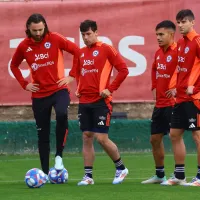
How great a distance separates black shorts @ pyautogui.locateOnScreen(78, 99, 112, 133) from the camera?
39.6ft

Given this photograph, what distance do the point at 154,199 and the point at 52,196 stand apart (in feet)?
3.80

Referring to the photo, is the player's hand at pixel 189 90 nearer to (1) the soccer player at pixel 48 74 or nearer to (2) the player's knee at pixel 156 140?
(2) the player's knee at pixel 156 140

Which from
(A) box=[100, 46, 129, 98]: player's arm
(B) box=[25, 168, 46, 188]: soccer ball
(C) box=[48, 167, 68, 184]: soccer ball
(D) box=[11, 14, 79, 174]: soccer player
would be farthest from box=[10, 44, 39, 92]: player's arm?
(B) box=[25, 168, 46, 188]: soccer ball

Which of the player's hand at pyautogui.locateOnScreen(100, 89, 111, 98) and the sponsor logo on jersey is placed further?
the sponsor logo on jersey

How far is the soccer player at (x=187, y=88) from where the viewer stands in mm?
11375

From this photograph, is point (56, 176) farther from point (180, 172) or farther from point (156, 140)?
point (180, 172)

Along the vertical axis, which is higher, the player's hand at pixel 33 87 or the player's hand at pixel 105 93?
the player's hand at pixel 33 87

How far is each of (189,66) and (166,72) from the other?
82cm

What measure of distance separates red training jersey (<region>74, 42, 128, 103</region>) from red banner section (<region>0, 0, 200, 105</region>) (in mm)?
6836

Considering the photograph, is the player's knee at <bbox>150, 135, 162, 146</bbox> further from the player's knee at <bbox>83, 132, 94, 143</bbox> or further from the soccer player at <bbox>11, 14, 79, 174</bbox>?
the soccer player at <bbox>11, 14, 79, 174</bbox>

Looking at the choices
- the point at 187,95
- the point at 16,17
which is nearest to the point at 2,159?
the point at 16,17

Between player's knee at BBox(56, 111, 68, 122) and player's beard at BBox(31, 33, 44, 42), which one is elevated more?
player's beard at BBox(31, 33, 44, 42)

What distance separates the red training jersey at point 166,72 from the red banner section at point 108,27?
6.84 meters

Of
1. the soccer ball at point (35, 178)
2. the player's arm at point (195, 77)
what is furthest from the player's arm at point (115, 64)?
the soccer ball at point (35, 178)
